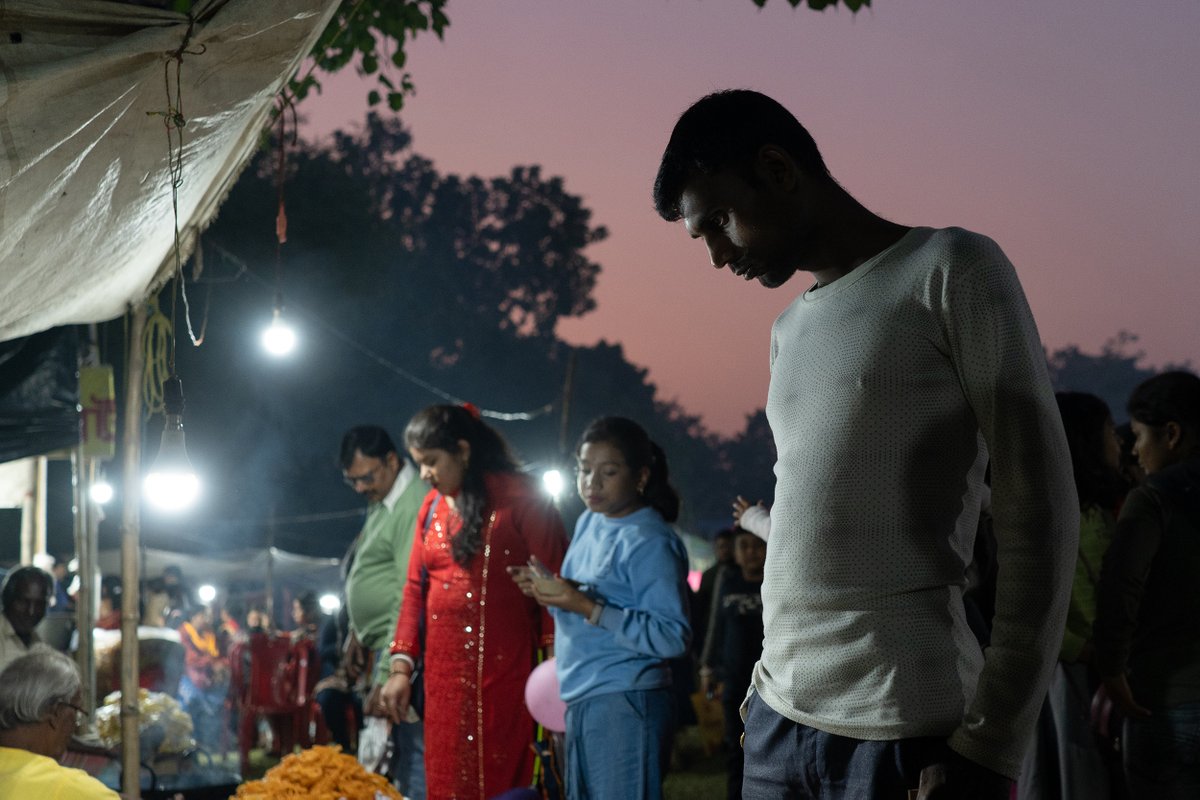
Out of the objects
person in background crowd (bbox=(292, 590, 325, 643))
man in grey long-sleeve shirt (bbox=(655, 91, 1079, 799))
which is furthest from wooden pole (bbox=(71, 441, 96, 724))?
man in grey long-sleeve shirt (bbox=(655, 91, 1079, 799))

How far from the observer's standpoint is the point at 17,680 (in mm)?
3959

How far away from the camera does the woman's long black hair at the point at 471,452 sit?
223 inches

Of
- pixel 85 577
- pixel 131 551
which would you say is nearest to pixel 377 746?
pixel 131 551

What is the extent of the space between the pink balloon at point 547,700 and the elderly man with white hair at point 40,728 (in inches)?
77.9

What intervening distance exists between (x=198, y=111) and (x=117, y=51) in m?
0.76

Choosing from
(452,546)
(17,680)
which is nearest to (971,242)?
(17,680)

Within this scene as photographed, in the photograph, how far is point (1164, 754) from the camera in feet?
13.9

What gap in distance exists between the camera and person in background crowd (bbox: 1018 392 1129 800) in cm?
473

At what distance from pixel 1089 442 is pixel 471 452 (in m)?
2.87

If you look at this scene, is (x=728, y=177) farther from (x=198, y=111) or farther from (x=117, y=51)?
(x=198, y=111)

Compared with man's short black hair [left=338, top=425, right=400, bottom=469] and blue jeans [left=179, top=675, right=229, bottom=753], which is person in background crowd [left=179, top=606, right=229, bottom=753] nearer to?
blue jeans [left=179, top=675, right=229, bottom=753]

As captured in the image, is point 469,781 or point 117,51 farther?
point 469,781

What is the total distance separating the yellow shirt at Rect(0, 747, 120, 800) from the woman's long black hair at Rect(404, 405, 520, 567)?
2.22m

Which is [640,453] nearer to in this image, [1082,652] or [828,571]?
[1082,652]
